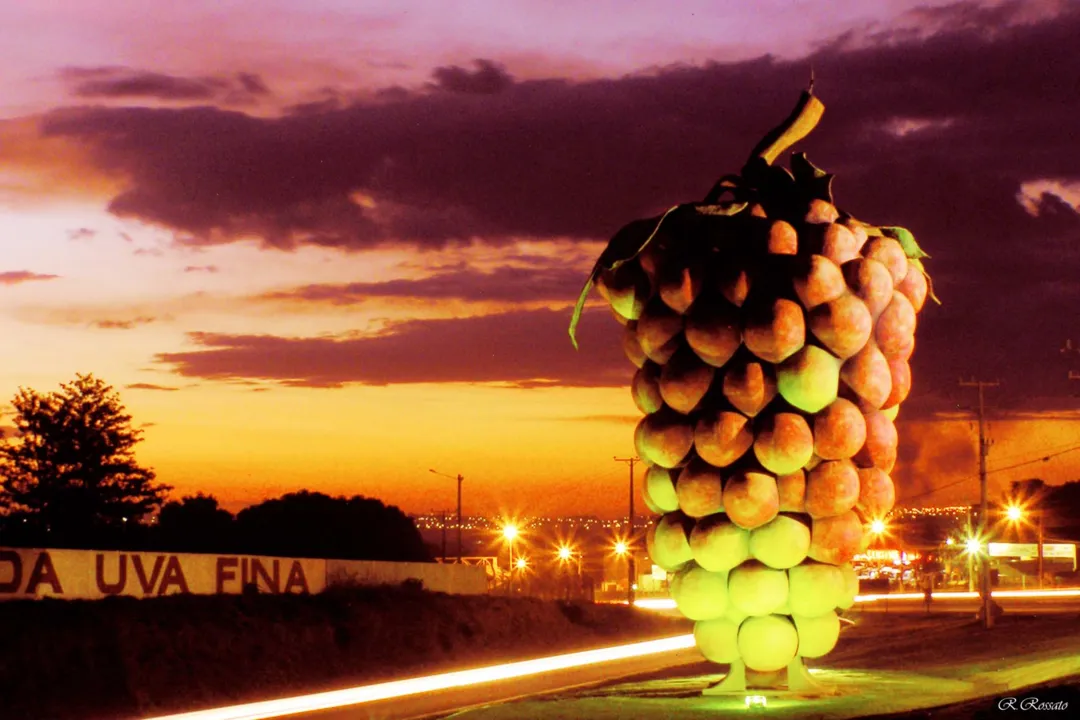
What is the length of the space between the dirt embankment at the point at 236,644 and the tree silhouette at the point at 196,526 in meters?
17.8

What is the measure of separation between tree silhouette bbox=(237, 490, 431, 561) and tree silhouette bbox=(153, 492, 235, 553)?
104 centimetres

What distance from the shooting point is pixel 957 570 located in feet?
424

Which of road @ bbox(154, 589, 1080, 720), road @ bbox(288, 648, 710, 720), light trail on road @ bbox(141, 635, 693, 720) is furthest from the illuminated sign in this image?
road @ bbox(288, 648, 710, 720)

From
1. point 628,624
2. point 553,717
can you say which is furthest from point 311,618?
point 553,717

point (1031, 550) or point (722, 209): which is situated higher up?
point (722, 209)

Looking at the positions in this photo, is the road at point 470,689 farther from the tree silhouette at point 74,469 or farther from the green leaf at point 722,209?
the tree silhouette at point 74,469

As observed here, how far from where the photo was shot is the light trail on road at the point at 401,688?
1048 inches

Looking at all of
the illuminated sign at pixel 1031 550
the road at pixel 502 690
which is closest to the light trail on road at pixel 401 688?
the road at pixel 502 690

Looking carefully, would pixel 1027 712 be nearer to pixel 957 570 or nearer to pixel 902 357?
pixel 902 357

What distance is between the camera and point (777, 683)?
19.5 metres

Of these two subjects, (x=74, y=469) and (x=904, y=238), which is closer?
(x=904, y=238)

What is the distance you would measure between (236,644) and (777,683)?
68.4ft

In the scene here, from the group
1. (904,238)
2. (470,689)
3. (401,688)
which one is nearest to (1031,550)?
(470,689)

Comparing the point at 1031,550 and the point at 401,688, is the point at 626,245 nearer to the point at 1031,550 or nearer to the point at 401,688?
the point at 401,688
